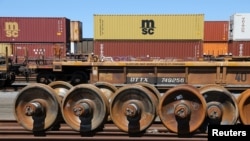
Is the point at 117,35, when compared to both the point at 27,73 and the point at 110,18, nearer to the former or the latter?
the point at 110,18

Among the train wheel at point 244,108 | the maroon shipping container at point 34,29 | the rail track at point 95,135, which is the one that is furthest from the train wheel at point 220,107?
the maroon shipping container at point 34,29

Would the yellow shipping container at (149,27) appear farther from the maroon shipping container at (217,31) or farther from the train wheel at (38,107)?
the train wheel at (38,107)

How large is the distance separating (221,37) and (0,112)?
25388 mm

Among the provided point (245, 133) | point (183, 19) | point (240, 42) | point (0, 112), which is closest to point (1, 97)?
point (0, 112)

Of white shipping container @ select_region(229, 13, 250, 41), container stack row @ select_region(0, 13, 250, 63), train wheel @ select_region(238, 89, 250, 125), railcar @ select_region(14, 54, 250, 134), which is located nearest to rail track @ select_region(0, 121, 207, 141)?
railcar @ select_region(14, 54, 250, 134)

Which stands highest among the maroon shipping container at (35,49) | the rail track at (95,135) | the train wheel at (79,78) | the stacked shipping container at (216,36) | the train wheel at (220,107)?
the stacked shipping container at (216,36)

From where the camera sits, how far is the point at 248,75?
14945 millimetres

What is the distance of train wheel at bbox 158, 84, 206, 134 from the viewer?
216 inches

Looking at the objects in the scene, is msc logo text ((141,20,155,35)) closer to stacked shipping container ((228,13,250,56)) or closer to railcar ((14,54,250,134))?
stacked shipping container ((228,13,250,56))

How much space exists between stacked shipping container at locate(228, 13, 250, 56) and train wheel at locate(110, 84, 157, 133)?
20603 mm

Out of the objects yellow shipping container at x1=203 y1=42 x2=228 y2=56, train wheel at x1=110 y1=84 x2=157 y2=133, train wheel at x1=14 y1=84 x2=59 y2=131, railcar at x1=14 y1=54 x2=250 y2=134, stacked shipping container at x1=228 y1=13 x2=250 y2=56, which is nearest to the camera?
railcar at x1=14 y1=54 x2=250 y2=134

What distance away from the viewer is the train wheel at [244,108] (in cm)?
579

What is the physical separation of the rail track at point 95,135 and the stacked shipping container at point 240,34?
20.4 metres

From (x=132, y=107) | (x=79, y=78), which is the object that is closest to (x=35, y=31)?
(x=79, y=78)
